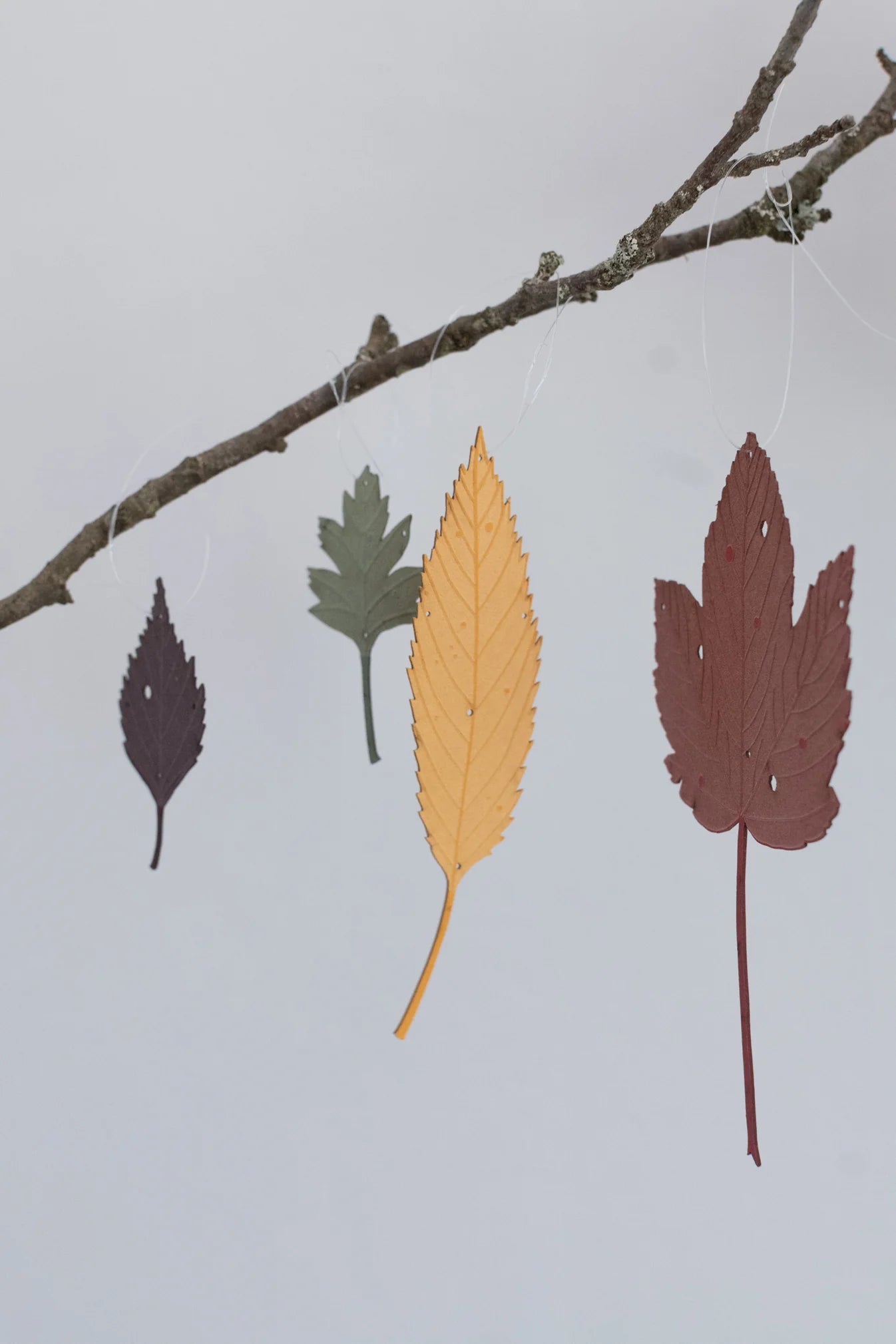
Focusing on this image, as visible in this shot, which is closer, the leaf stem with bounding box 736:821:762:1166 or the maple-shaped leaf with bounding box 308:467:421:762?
the leaf stem with bounding box 736:821:762:1166

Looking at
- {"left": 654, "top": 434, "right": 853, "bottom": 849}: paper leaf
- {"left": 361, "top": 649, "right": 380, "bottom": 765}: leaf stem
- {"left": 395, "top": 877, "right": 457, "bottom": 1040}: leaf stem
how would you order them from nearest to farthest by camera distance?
1. {"left": 654, "top": 434, "right": 853, "bottom": 849}: paper leaf
2. {"left": 395, "top": 877, "right": 457, "bottom": 1040}: leaf stem
3. {"left": 361, "top": 649, "right": 380, "bottom": 765}: leaf stem

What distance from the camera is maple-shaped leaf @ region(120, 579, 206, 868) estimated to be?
643mm

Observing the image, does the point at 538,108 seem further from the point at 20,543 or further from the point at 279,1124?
the point at 279,1124

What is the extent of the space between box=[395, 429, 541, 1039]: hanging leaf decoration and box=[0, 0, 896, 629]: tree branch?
0.11m

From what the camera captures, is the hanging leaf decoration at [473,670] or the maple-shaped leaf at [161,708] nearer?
the hanging leaf decoration at [473,670]

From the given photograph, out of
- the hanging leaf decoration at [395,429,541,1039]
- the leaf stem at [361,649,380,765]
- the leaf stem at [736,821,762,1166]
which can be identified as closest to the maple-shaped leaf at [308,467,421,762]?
the leaf stem at [361,649,380,765]

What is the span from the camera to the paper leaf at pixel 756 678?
0.44m

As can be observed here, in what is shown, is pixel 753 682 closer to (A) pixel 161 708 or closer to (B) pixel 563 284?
(B) pixel 563 284

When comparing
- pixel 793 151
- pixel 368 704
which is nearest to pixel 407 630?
pixel 368 704

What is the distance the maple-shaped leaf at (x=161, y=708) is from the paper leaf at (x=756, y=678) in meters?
0.30

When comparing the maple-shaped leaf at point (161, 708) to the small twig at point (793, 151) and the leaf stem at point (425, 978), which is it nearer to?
the leaf stem at point (425, 978)

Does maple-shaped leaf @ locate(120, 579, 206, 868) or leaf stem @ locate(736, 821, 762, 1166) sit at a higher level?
maple-shaped leaf @ locate(120, 579, 206, 868)

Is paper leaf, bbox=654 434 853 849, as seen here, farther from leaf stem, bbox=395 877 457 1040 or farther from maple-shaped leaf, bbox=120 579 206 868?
maple-shaped leaf, bbox=120 579 206 868

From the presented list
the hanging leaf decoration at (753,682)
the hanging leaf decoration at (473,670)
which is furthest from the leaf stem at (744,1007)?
the hanging leaf decoration at (473,670)
